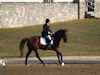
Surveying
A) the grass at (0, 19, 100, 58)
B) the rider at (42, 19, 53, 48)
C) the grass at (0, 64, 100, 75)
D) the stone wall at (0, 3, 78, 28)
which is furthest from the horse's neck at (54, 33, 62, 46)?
the stone wall at (0, 3, 78, 28)

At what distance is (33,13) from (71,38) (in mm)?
8401

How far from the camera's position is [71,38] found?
4759cm

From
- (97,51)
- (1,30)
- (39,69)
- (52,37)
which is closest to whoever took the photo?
(39,69)

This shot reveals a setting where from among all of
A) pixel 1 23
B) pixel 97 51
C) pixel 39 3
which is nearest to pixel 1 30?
pixel 1 23

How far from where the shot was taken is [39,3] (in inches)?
2201

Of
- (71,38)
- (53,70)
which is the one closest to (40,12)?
(71,38)

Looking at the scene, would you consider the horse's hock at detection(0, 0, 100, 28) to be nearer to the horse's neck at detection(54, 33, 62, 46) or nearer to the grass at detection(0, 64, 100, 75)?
the horse's neck at detection(54, 33, 62, 46)

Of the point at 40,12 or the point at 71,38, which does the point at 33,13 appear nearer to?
the point at 40,12

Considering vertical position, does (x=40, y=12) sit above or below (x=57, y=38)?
below

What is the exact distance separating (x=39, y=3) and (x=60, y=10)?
8.16 ft

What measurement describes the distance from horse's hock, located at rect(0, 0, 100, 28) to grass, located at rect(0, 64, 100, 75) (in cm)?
2399

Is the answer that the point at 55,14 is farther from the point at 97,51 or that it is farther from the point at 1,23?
the point at 97,51

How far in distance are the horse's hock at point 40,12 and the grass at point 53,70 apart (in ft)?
78.7

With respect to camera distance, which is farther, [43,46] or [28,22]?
[28,22]
